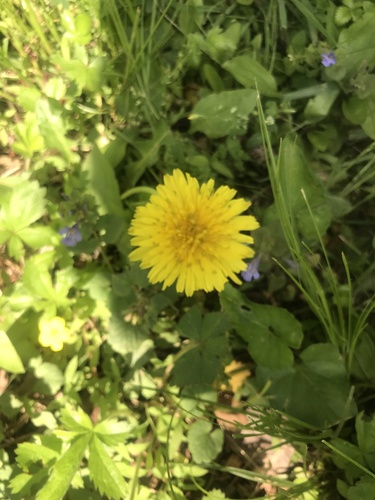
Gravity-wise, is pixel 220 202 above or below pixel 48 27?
below

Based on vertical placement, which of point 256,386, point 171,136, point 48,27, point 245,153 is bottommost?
point 256,386

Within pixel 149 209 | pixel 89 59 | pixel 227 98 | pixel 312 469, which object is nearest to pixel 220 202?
pixel 149 209

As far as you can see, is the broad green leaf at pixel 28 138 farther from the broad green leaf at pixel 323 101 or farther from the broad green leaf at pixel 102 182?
the broad green leaf at pixel 323 101

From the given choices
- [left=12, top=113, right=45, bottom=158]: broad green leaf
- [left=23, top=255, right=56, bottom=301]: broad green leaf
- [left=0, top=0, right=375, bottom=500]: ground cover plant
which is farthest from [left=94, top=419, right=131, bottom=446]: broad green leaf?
[left=12, top=113, right=45, bottom=158]: broad green leaf

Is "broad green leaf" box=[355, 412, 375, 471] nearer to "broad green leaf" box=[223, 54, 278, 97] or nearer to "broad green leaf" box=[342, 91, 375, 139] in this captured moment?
"broad green leaf" box=[342, 91, 375, 139]

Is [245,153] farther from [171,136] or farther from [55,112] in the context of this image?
[55,112]
